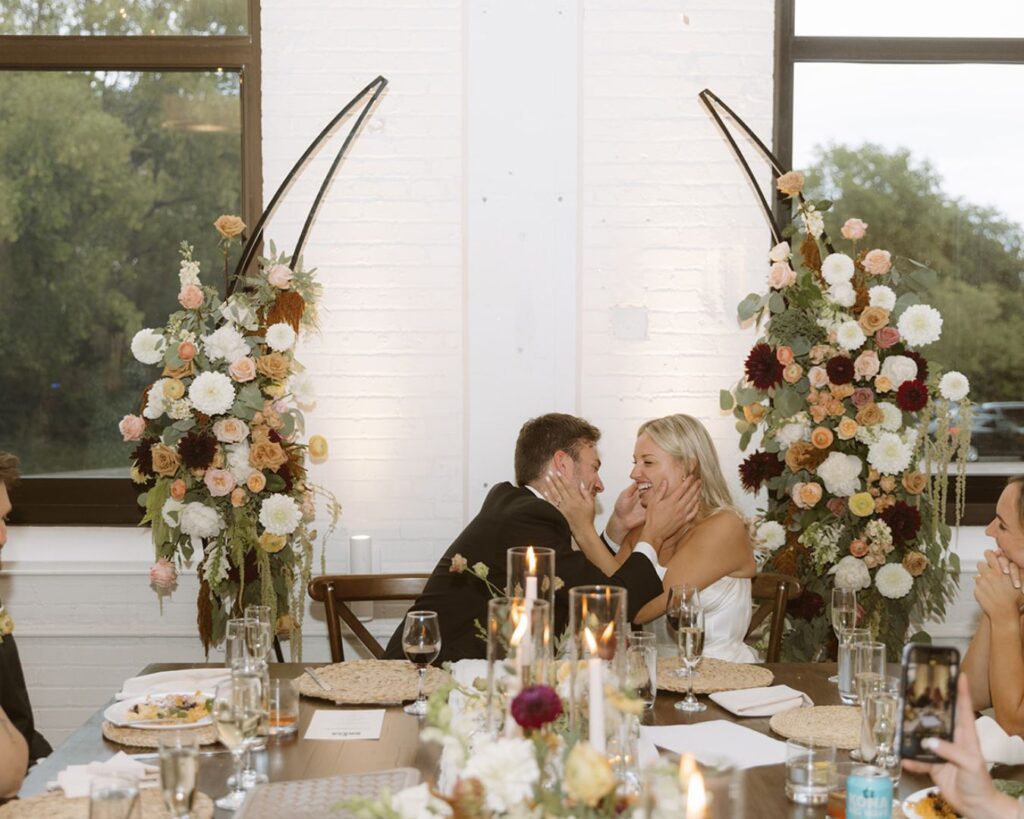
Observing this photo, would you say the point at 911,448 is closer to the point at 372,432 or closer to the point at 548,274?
the point at 548,274

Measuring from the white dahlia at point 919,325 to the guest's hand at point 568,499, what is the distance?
118 cm

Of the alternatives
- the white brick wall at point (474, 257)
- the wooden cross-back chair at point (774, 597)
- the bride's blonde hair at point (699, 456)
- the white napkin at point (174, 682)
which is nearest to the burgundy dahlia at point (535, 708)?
the white napkin at point (174, 682)

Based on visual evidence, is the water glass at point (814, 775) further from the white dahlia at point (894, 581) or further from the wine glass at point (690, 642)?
the white dahlia at point (894, 581)

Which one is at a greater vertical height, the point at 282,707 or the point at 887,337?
the point at 887,337

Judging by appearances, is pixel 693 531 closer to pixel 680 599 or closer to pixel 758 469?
pixel 758 469

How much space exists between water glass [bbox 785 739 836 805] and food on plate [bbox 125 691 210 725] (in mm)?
1147

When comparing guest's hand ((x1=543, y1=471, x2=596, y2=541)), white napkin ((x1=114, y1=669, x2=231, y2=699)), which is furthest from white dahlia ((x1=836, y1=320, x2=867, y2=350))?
white napkin ((x1=114, y1=669, x2=231, y2=699))

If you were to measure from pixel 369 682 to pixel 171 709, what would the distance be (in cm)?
44

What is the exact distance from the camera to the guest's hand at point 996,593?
273 centimetres

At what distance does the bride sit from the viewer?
359cm

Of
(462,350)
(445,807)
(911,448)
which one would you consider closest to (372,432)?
(462,350)

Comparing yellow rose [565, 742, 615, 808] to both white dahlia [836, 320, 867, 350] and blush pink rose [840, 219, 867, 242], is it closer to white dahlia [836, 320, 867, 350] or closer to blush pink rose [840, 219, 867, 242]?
white dahlia [836, 320, 867, 350]

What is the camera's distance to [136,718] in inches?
97.3

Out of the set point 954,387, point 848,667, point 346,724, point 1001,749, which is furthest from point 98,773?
point 954,387
